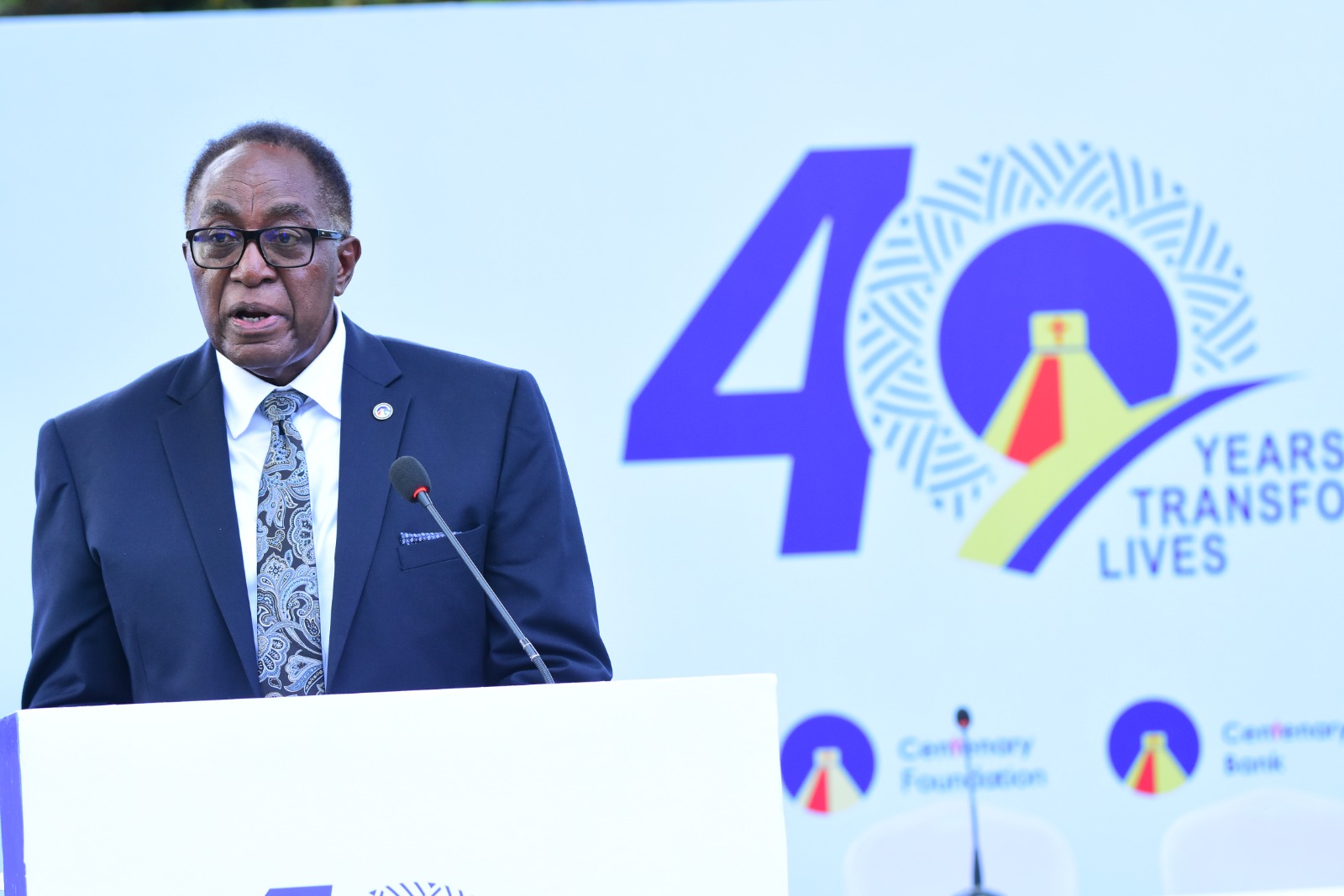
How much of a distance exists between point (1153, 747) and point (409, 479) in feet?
9.06

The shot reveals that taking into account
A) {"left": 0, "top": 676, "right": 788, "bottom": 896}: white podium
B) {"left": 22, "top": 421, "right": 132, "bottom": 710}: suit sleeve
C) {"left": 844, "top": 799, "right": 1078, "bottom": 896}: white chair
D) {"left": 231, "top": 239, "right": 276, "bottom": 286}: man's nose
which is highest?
{"left": 231, "top": 239, "right": 276, "bottom": 286}: man's nose

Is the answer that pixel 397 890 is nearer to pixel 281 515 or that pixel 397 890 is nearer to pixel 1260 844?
pixel 281 515

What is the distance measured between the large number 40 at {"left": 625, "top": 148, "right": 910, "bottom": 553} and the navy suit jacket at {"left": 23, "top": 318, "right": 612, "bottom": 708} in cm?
146

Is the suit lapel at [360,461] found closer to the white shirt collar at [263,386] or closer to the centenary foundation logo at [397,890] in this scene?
the white shirt collar at [263,386]

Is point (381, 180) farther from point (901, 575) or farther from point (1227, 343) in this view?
point (1227, 343)

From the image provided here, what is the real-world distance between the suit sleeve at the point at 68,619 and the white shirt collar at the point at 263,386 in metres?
0.30

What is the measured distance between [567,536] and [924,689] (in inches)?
70.6

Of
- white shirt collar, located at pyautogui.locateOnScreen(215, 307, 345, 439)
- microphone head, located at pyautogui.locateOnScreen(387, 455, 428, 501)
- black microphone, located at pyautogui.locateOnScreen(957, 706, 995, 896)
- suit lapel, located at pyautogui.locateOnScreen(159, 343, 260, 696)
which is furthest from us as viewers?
black microphone, located at pyautogui.locateOnScreen(957, 706, 995, 896)

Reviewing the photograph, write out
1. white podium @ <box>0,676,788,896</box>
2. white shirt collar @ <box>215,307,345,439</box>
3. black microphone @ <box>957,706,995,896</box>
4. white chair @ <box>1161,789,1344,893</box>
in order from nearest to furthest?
white podium @ <box>0,676,788,896</box>, white shirt collar @ <box>215,307,345,439</box>, black microphone @ <box>957,706,995,896</box>, white chair @ <box>1161,789,1344,893</box>

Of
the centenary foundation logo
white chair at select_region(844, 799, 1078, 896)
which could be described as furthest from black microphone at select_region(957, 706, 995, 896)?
the centenary foundation logo

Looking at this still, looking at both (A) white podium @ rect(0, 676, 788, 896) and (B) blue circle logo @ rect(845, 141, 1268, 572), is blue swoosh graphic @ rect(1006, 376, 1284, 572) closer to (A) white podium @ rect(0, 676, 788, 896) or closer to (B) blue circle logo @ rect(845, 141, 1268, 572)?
(B) blue circle logo @ rect(845, 141, 1268, 572)

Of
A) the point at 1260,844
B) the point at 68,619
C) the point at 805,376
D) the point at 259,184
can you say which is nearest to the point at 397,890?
the point at 68,619

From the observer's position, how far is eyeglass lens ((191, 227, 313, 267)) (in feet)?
7.95

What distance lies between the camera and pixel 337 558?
2389 mm
